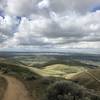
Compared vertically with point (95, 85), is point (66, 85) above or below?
above

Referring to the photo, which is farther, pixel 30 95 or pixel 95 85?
pixel 95 85

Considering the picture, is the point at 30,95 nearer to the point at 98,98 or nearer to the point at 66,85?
the point at 66,85

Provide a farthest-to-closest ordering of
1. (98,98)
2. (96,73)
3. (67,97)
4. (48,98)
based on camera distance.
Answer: (96,73) → (98,98) → (48,98) → (67,97)

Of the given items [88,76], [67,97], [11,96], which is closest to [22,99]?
[11,96]

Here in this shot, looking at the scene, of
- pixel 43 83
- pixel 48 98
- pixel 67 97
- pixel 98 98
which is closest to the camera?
pixel 67 97

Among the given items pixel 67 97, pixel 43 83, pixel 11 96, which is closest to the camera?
pixel 67 97

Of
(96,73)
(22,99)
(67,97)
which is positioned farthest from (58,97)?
(96,73)

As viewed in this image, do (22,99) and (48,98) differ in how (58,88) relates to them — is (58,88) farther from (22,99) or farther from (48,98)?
(22,99)

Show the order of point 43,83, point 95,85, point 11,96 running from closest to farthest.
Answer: point 11,96, point 43,83, point 95,85

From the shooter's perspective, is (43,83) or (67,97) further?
(43,83)
